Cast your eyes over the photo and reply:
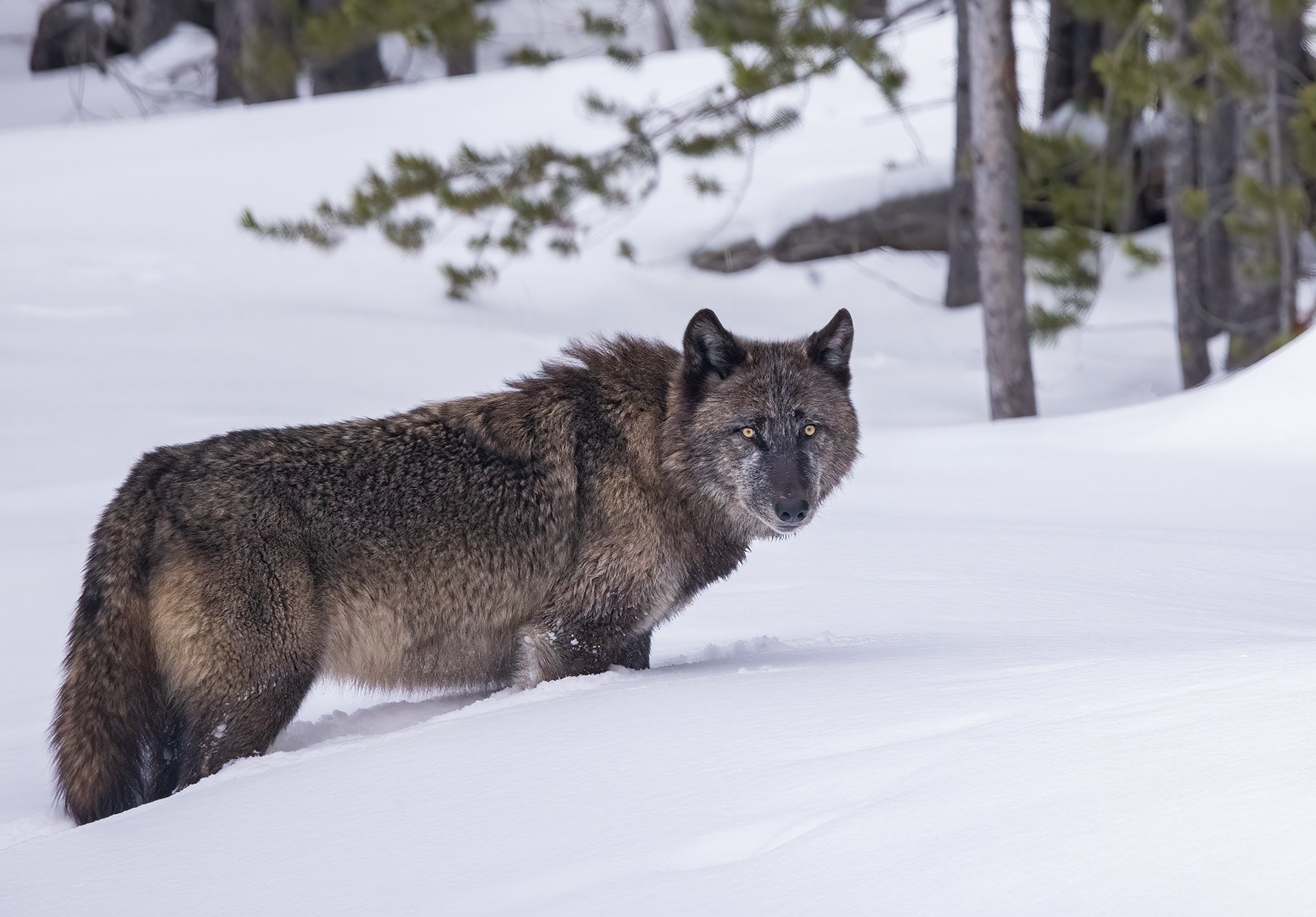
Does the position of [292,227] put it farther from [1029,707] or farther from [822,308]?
[1029,707]

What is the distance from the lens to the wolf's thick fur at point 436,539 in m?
3.96

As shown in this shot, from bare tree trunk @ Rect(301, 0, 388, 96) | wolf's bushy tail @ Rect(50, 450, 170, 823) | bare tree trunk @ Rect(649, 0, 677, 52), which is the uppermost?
bare tree trunk @ Rect(649, 0, 677, 52)

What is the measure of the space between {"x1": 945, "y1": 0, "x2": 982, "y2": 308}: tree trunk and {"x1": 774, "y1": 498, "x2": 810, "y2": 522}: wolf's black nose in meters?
8.85

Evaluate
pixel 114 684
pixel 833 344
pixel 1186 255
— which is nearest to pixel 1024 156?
pixel 1186 255

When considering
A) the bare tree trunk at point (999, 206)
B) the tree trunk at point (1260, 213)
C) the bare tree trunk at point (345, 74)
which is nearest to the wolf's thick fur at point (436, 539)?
the bare tree trunk at point (999, 206)

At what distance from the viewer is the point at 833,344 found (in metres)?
5.10

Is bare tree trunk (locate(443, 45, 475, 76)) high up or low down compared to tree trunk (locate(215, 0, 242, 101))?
down

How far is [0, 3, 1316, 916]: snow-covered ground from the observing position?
7.77 feet

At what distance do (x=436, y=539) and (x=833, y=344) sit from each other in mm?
1744

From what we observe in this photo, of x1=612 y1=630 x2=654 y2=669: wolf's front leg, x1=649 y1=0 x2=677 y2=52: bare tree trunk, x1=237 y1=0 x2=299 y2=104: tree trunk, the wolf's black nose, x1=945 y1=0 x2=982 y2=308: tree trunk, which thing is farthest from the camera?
x1=649 y1=0 x2=677 y2=52: bare tree trunk

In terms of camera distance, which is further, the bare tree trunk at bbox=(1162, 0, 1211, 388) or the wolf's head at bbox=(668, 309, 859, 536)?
the bare tree trunk at bbox=(1162, 0, 1211, 388)

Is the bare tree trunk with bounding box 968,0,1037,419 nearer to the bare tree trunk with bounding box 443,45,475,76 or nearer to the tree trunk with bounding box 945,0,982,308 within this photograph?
the tree trunk with bounding box 945,0,982,308

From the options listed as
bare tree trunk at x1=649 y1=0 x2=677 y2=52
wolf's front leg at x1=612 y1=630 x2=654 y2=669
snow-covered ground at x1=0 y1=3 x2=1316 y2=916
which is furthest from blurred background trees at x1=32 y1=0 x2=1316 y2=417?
bare tree trunk at x1=649 y1=0 x2=677 y2=52

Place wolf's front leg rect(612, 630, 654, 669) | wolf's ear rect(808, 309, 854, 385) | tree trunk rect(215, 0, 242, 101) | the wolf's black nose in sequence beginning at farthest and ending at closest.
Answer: tree trunk rect(215, 0, 242, 101) < wolf's ear rect(808, 309, 854, 385) < wolf's front leg rect(612, 630, 654, 669) < the wolf's black nose
